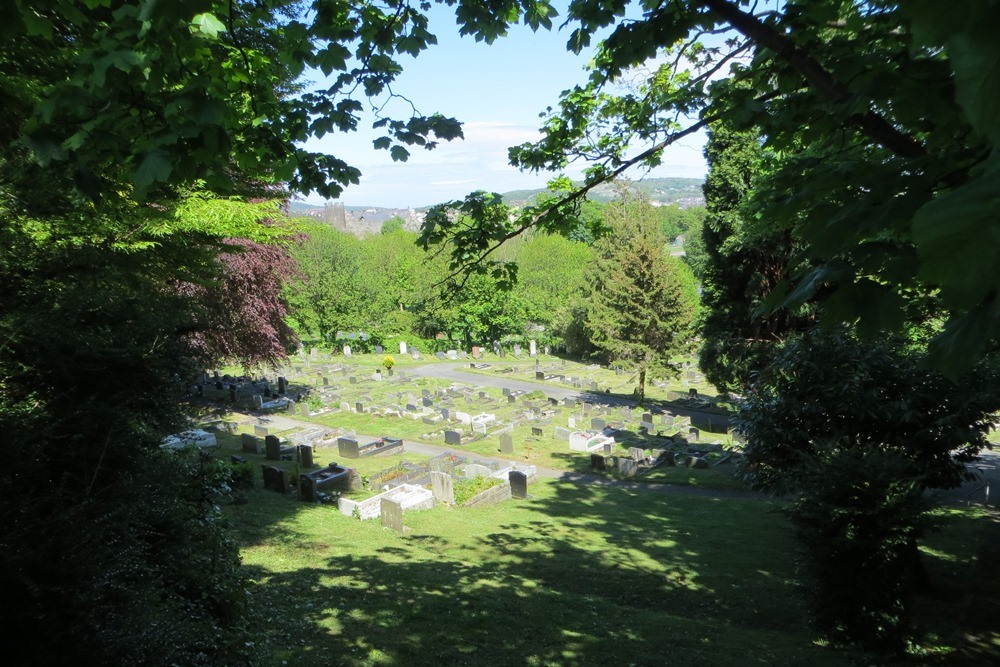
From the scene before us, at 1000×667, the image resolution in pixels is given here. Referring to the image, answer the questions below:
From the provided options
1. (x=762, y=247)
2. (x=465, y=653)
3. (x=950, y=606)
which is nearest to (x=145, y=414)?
(x=465, y=653)

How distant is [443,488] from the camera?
14.8 metres

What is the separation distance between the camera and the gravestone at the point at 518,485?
50.9ft

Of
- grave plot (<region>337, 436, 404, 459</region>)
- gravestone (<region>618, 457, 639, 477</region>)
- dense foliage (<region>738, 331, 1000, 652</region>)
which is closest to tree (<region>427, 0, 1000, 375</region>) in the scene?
dense foliage (<region>738, 331, 1000, 652</region>)

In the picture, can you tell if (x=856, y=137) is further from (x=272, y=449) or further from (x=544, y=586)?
(x=272, y=449)

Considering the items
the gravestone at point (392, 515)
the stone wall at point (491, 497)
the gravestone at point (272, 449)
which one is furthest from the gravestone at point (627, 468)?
the gravestone at point (272, 449)

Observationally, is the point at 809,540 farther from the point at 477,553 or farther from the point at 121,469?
the point at 121,469

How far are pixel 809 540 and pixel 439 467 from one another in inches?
430

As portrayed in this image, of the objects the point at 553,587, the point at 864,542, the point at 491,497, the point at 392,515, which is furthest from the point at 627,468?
the point at 864,542

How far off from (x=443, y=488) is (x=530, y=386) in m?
19.8

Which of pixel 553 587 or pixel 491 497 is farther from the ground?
pixel 553 587

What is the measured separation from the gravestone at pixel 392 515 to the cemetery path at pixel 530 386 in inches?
704

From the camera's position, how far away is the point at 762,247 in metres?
17.1

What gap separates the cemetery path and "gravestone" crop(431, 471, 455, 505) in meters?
15.4

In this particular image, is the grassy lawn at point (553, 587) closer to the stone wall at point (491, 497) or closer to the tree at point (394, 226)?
the stone wall at point (491, 497)
